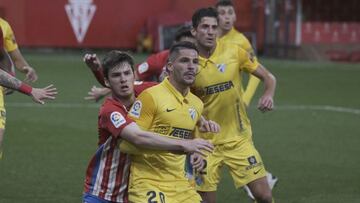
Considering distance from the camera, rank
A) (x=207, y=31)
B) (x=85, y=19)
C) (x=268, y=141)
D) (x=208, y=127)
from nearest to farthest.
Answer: (x=208, y=127), (x=207, y=31), (x=268, y=141), (x=85, y=19)

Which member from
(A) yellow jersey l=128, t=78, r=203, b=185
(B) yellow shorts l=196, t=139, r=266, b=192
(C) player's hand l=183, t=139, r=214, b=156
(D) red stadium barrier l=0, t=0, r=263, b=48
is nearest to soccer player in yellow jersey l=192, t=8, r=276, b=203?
(B) yellow shorts l=196, t=139, r=266, b=192

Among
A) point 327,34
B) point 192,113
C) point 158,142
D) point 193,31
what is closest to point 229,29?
point 193,31

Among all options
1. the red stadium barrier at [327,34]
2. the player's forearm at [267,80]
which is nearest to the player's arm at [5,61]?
the player's forearm at [267,80]

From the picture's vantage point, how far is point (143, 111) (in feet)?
28.7

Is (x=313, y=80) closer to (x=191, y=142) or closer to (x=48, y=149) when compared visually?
(x=48, y=149)

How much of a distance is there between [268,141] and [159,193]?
8.88m

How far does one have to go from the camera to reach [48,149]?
16.2m

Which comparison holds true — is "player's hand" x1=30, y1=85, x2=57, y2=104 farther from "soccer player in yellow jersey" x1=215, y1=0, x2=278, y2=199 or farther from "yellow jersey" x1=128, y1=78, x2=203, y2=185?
"soccer player in yellow jersey" x1=215, y1=0, x2=278, y2=199

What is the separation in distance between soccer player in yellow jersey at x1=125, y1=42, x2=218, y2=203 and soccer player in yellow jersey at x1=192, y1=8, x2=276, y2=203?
5.27 feet

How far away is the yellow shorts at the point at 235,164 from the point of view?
Result: 10742 mm

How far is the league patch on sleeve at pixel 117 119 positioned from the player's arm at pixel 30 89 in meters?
1.19

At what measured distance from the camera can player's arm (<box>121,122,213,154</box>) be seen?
8.01 meters

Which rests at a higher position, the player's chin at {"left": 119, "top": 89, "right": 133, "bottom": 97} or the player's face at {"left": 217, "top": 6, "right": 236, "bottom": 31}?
the player's chin at {"left": 119, "top": 89, "right": 133, "bottom": 97}

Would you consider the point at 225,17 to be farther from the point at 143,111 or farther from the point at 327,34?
the point at 327,34
